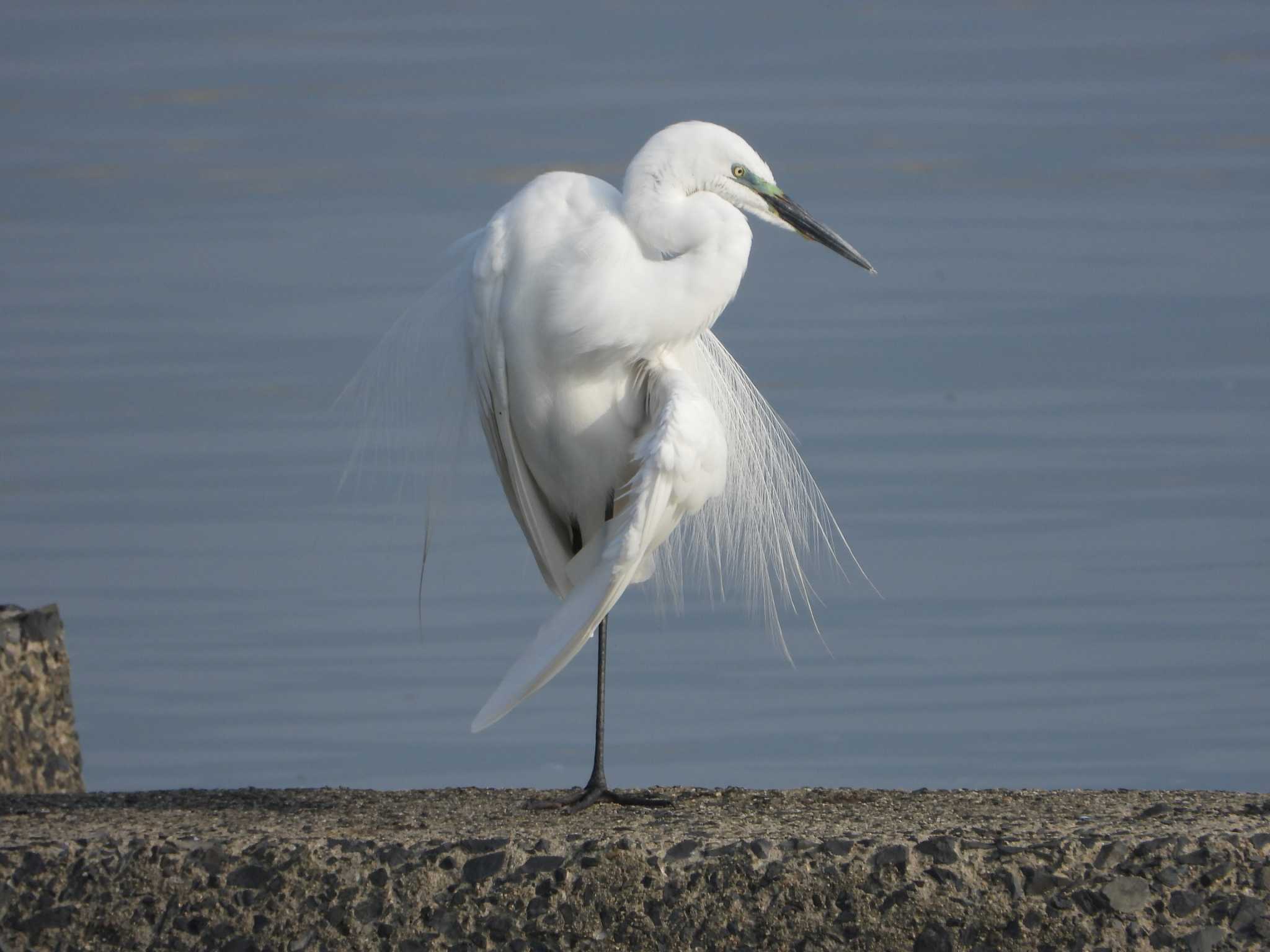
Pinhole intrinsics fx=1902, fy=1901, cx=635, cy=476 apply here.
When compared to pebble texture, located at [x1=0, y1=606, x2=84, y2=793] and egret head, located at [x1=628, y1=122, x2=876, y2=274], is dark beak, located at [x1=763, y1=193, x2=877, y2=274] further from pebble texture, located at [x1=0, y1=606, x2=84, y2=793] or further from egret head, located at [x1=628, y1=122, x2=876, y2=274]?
pebble texture, located at [x1=0, y1=606, x2=84, y2=793]

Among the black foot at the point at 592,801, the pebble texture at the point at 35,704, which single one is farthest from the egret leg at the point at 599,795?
the pebble texture at the point at 35,704

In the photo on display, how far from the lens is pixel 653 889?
2496 mm

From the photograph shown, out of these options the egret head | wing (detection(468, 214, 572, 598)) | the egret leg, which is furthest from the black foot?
the egret head

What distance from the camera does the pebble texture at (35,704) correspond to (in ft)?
11.8

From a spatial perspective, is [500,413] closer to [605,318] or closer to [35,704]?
[605,318]

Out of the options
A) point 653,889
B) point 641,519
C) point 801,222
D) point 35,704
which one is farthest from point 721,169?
point 35,704

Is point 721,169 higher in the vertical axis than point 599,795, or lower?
higher

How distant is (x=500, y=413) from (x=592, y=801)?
0.70 m

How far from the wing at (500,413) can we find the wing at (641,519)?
0.29 meters

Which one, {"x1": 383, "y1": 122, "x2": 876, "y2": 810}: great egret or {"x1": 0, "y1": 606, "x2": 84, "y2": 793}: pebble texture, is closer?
{"x1": 383, "y1": 122, "x2": 876, "y2": 810}: great egret

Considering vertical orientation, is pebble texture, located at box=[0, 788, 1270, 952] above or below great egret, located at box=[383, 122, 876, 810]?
below

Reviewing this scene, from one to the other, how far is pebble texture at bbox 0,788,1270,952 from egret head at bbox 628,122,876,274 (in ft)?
3.82

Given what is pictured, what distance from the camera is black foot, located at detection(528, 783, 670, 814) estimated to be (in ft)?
9.91

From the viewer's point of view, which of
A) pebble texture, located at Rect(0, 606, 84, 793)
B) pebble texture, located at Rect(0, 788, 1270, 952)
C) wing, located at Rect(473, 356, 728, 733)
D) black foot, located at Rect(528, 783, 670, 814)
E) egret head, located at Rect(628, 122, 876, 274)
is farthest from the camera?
pebble texture, located at Rect(0, 606, 84, 793)
